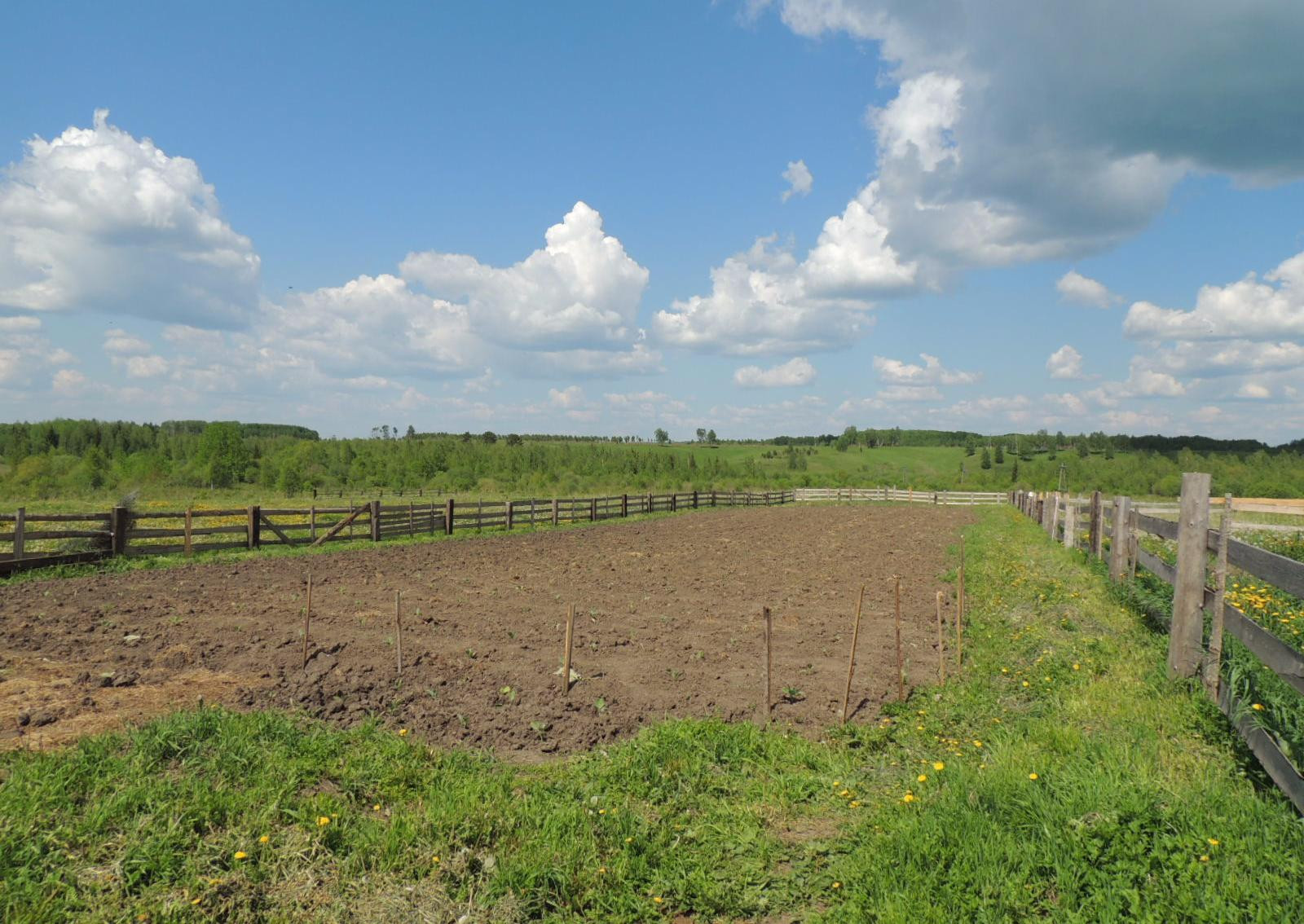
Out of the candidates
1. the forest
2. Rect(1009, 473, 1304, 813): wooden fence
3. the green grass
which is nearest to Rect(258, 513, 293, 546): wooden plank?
the green grass

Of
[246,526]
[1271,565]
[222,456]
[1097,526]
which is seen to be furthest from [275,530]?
[222,456]

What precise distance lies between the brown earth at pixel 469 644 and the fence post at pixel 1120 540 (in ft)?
9.26

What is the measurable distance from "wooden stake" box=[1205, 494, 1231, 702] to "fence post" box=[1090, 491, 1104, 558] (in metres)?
9.33

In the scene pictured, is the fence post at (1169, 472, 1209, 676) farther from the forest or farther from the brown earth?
the forest

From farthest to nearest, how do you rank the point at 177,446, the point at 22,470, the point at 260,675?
the point at 177,446
the point at 22,470
the point at 260,675

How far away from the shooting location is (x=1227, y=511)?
17.0 ft

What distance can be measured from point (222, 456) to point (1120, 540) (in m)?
84.6

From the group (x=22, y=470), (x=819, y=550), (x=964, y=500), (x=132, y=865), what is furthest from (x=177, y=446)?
(x=132, y=865)

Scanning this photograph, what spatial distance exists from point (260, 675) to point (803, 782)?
5.86 meters

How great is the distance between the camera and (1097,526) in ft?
47.5

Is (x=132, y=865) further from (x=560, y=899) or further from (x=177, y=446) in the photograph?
(x=177, y=446)

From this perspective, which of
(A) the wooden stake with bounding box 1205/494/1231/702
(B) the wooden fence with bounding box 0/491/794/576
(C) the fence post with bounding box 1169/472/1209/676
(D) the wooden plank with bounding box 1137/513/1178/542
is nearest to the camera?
(A) the wooden stake with bounding box 1205/494/1231/702

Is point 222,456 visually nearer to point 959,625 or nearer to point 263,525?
point 263,525

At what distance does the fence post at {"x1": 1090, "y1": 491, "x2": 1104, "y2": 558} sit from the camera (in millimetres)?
14141
